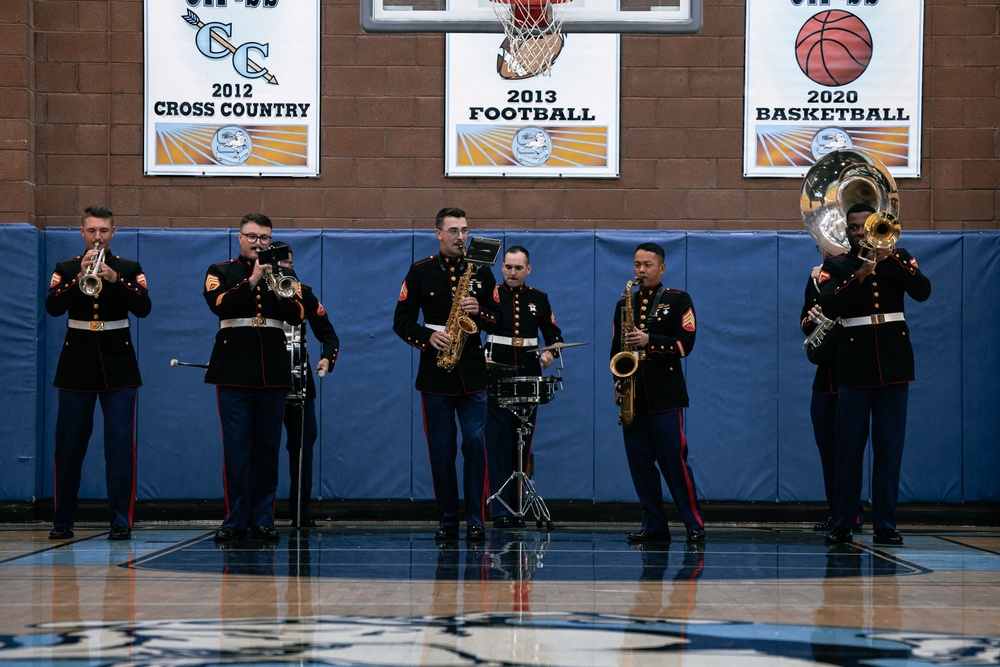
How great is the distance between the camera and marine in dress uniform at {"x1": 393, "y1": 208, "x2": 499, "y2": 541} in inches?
318

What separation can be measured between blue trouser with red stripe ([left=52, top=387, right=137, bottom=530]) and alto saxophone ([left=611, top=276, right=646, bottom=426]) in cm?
309

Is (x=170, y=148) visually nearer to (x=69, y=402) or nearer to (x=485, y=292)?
(x=69, y=402)

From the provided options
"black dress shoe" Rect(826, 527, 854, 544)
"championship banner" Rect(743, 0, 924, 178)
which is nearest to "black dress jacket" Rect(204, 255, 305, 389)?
"black dress shoe" Rect(826, 527, 854, 544)

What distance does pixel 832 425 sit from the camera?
8930mm

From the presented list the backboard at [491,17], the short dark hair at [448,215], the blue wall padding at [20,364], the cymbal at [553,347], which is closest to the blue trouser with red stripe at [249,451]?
the short dark hair at [448,215]

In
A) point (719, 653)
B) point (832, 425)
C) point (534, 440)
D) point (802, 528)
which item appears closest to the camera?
point (719, 653)

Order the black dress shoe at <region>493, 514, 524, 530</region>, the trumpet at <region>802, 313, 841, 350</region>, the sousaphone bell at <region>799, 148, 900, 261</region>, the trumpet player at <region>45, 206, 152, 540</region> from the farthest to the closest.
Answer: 1. the black dress shoe at <region>493, 514, 524, 530</region>
2. the trumpet at <region>802, 313, 841, 350</region>
3. the sousaphone bell at <region>799, 148, 900, 261</region>
4. the trumpet player at <region>45, 206, 152, 540</region>

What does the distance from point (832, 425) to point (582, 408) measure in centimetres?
215

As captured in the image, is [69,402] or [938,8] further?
[938,8]

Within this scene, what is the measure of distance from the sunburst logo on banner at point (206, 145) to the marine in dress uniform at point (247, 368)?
275 centimetres

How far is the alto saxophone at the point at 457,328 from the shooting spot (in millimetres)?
7992

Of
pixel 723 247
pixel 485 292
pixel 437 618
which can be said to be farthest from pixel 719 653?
pixel 723 247

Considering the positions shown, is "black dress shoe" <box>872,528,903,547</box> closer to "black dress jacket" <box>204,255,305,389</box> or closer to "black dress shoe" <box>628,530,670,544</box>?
"black dress shoe" <box>628,530,670,544</box>

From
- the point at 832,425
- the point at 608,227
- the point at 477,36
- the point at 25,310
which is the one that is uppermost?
the point at 477,36
